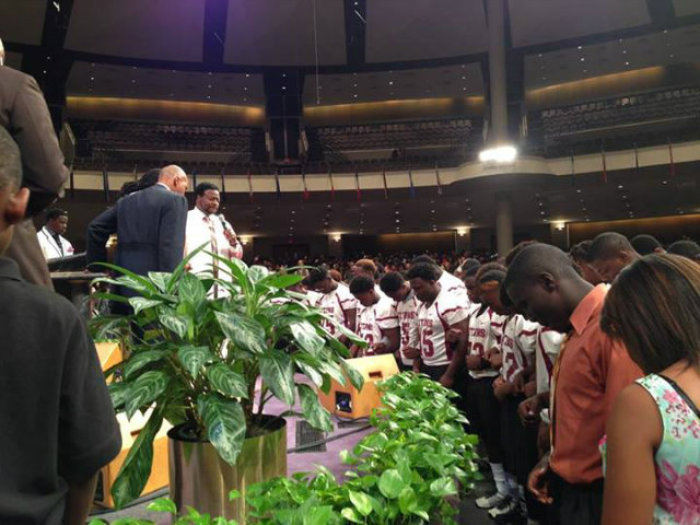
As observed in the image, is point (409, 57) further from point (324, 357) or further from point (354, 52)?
point (324, 357)

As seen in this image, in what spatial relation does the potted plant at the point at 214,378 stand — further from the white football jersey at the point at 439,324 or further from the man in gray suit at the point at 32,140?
the white football jersey at the point at 439,324

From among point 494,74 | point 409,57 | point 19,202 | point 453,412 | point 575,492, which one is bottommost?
point 575,492

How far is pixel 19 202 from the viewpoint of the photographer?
30.0 inches

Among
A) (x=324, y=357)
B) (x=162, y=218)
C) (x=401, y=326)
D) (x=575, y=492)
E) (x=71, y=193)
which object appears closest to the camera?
(x=324, y=357)

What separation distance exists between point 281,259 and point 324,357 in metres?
21.4

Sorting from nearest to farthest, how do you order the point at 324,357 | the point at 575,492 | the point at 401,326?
the point at 324,357 < the point at 575,492 < the point at 401,326

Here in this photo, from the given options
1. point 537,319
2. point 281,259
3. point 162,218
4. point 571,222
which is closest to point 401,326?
point 162,218

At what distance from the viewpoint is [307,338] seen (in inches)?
52.2

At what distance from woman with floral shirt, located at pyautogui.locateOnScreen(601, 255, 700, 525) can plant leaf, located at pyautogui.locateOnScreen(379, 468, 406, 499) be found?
39 cm

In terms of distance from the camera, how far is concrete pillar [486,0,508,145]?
44.1 feet

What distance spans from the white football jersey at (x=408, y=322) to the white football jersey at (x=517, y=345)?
1030 millimetres

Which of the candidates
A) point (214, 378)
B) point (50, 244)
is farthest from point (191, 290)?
point (50, 244)

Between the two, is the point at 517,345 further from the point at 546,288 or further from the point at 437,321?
the point at 546,288

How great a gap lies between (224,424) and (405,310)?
2.86 meters
